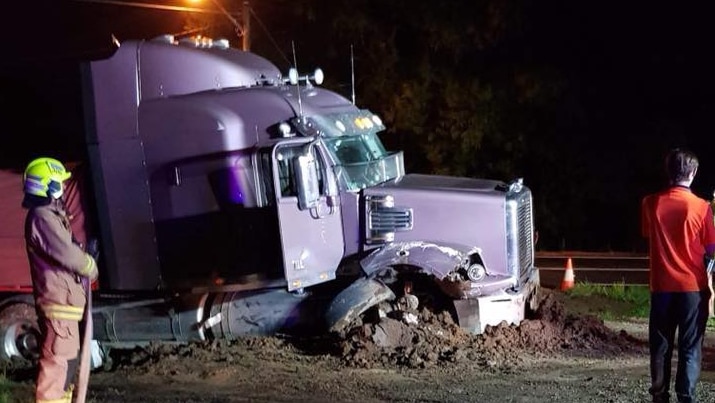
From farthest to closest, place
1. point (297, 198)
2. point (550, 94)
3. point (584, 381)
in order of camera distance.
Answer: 1. point (550, 94)
2. point (297, 198)
3. point (584, 381)

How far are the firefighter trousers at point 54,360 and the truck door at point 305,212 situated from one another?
2.89 m

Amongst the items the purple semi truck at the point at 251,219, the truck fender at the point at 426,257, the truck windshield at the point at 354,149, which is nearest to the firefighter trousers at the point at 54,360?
the purple semi truck at the point at 251,219

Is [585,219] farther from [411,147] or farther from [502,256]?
[502,256]

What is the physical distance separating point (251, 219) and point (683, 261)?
4.20 metres

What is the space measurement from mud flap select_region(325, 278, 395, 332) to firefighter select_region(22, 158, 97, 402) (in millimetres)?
3165

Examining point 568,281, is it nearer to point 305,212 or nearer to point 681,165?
point 305,212

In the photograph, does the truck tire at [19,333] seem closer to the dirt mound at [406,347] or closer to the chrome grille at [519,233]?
the dirt mound at [406,347]

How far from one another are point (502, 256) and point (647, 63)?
15827 mm

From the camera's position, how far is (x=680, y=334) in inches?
250

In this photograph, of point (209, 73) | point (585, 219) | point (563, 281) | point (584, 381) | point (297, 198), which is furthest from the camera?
point (585, 219)

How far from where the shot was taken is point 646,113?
2377cm

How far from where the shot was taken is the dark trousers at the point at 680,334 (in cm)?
629

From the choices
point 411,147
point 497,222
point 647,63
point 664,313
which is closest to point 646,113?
point 647,63

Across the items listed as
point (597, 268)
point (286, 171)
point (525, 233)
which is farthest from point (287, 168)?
point (597, 268)
